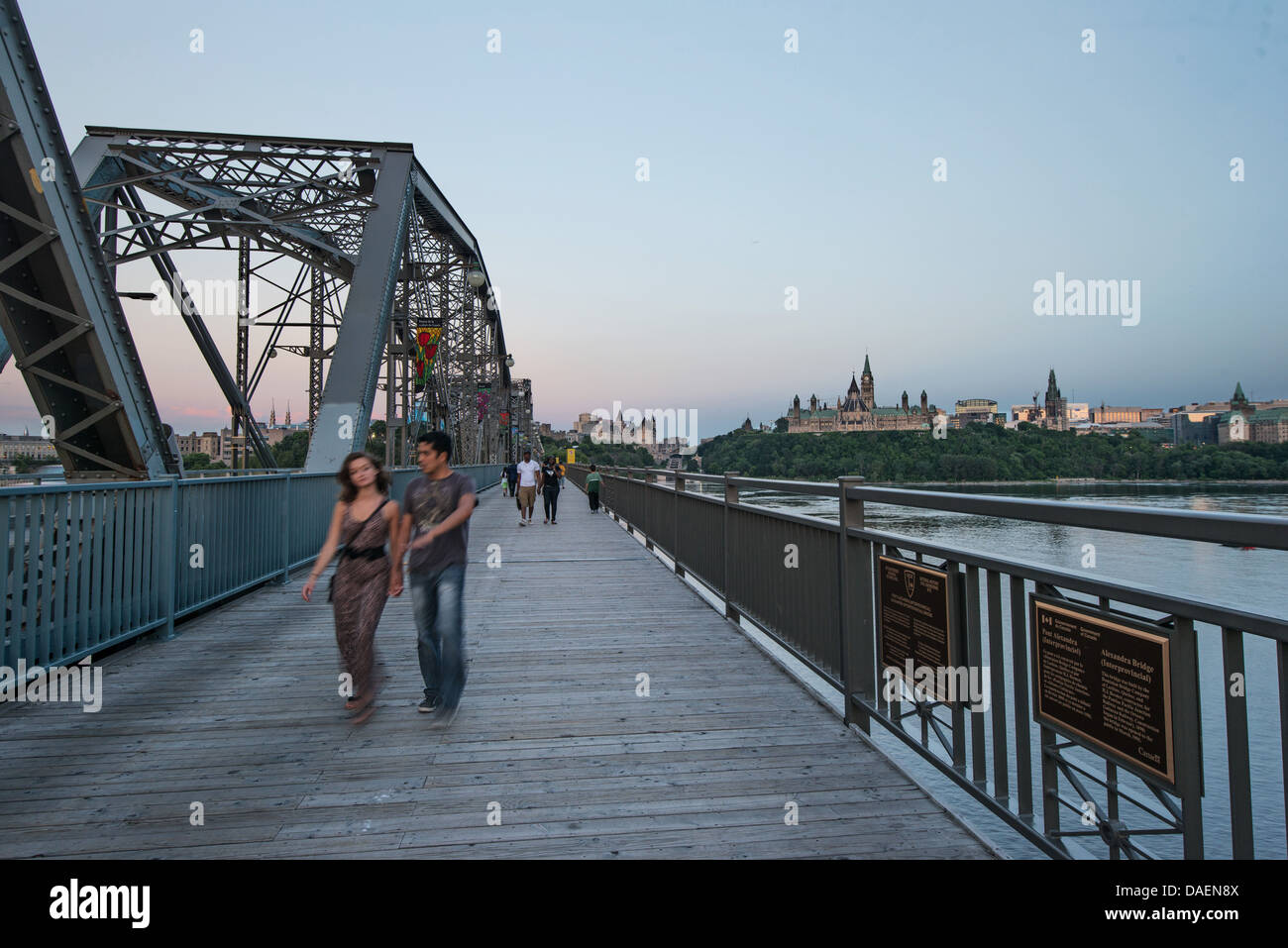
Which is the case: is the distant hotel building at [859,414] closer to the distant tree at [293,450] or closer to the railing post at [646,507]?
the distant tree at [293,450]

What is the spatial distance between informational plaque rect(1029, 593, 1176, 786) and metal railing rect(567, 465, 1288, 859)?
3cm

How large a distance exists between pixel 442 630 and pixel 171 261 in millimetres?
17958

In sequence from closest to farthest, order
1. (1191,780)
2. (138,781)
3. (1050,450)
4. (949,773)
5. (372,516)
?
1. (1191,780)
2. (949,773)
3. (138,781)
4. (372,516)
5. (1050,450)

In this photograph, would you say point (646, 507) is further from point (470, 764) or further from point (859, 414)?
point (859, 414)

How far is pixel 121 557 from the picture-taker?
5.82 metres

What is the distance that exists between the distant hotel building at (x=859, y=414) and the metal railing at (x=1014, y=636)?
505 ft

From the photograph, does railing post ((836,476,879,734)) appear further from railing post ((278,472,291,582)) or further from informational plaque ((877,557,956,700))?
railing post ((278,472,291,582))

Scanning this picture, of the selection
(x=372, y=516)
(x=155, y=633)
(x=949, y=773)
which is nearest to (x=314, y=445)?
(x=155, y=633)

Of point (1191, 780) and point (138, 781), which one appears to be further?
point (138, 781)

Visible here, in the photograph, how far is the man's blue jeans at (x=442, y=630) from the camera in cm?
437

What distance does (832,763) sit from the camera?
145 inches

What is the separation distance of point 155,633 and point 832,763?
19.5ft

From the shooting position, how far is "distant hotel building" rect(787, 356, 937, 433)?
163875mm
